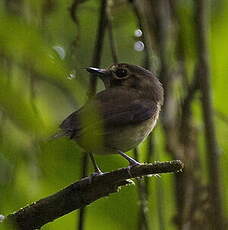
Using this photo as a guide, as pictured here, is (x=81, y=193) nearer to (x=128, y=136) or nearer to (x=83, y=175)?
(x=83, y=175)

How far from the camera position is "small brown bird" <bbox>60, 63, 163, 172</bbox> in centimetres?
218

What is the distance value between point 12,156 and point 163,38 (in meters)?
2.09

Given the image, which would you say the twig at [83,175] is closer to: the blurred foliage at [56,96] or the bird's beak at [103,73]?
the blurred foliage at [56,96]

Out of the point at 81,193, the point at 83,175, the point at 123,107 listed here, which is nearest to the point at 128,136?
the point at 123,107

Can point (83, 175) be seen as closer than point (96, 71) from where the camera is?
Yes

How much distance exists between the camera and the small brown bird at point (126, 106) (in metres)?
2.18

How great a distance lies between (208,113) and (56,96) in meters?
1.48

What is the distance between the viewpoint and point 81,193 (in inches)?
66.7

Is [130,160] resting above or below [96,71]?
below

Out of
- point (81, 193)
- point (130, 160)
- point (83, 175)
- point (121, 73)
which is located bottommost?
point (81, 193)

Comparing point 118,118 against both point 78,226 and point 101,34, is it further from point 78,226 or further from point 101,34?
point 78,226

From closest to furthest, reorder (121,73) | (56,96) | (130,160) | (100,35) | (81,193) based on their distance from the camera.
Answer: (56,96), (81,193), (130,160), (100,35), (121,73)

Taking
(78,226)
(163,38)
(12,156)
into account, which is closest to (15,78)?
(12,156)

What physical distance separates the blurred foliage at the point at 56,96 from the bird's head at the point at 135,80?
5.0 inches
